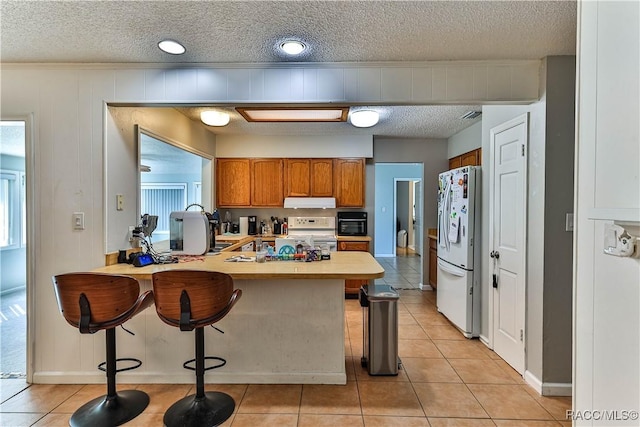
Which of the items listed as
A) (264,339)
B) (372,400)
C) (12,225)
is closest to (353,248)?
(264,339)

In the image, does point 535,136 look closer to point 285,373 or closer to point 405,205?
point 285,373

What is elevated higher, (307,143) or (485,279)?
(307,143)

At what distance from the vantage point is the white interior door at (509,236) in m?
2.46

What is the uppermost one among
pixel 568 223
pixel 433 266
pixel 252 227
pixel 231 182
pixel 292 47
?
pixel 292 47

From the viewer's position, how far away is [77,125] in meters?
2.35

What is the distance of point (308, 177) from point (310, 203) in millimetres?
412

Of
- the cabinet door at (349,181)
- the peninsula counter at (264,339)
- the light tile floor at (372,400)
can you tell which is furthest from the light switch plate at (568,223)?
Answer: the cabinet door at (349,181)

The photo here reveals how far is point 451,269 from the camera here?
3.49m

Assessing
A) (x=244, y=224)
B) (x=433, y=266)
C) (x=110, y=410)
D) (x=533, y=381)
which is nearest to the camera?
(x=110, y=410)

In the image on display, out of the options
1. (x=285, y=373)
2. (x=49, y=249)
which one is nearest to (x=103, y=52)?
(x=49, y=249)

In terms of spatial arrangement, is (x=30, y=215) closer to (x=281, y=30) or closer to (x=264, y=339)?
(x=264, y=339)

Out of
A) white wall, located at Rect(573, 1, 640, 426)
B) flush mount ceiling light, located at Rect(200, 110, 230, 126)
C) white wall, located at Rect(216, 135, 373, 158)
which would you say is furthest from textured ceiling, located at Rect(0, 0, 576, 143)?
white wall, located at Rect(216, 135, 373, 158)

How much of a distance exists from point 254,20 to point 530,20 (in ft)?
5.22

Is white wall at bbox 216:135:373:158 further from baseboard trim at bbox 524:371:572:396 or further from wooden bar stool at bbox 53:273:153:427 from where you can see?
baseboard trim at bbox 524:371:572:396
